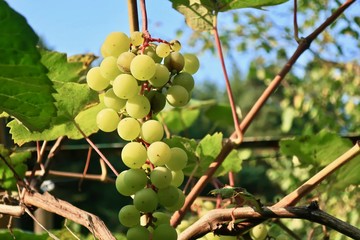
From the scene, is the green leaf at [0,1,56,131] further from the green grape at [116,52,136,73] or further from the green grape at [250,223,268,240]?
the green grape at [250,223,268,240]

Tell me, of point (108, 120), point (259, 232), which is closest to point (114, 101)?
point (108, 120)

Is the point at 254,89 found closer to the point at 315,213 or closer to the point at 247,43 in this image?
the point at 247,43

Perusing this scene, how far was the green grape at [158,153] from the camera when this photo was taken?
13.7 inches

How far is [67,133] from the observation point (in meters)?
0.49

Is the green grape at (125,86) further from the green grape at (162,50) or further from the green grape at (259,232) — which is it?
the green grape at (259,232)

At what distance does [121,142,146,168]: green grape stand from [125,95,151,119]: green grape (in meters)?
0.02

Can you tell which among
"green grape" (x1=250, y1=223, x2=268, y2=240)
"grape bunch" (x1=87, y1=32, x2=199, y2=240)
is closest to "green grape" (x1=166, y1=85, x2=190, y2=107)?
"grape bunch" (x1=87, y1=32, x2=199, y2=240)

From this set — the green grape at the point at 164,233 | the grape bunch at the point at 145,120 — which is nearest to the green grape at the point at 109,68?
the grape bunch at the point at 145,120

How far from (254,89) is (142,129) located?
15.5m

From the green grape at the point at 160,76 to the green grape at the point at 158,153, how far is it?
0.12 ft

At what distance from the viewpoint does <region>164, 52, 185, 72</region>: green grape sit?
1.23 ft

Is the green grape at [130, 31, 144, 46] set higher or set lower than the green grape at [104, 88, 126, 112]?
higher

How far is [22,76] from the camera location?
287mm

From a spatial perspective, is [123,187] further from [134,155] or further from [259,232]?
[259,232]
